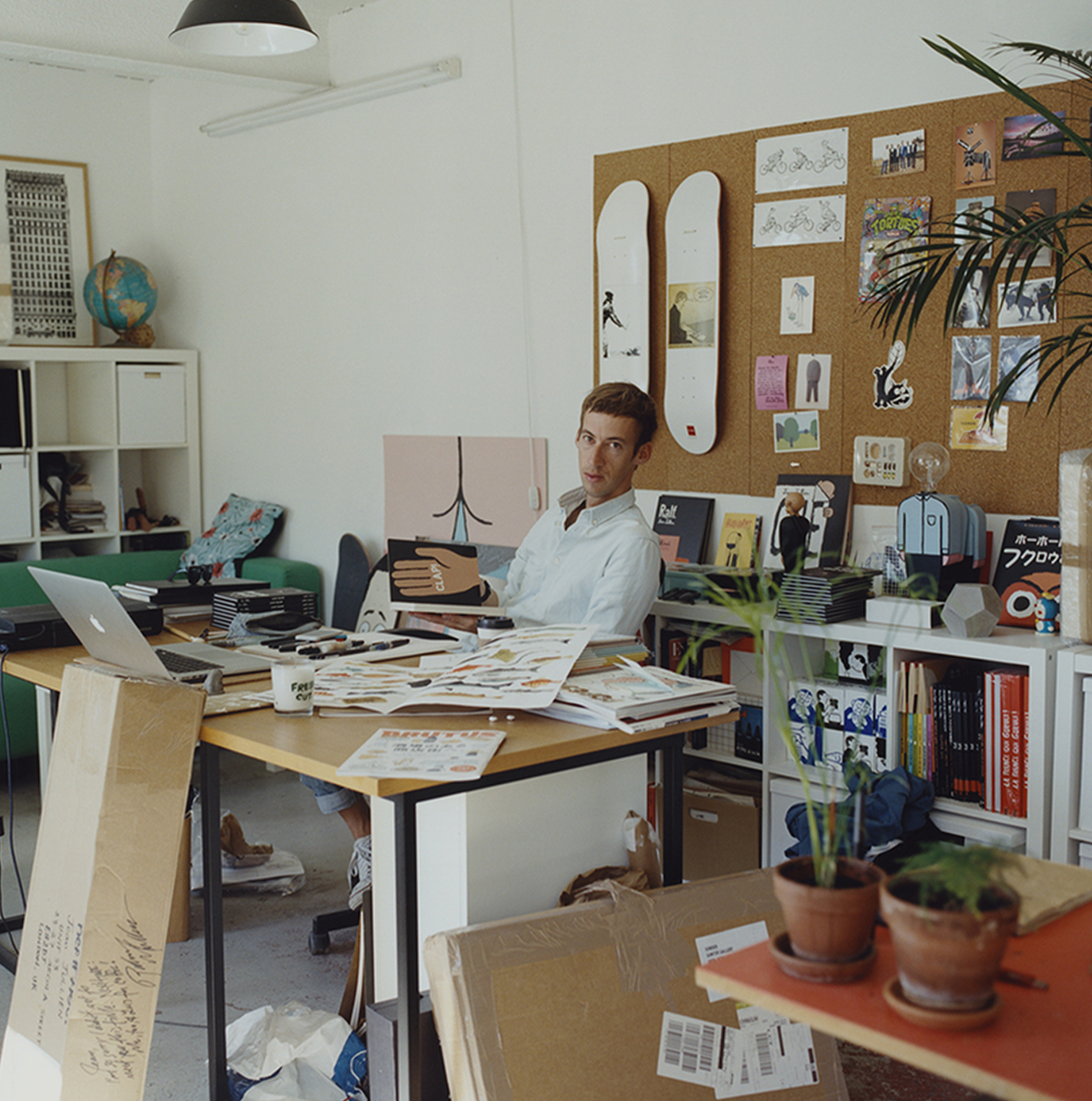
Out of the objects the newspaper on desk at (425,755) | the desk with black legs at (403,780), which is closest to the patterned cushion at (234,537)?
the desk with black legs at (403,780)

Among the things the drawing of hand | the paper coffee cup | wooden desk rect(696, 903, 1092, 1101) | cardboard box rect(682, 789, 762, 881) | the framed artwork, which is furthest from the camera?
the framed artwork

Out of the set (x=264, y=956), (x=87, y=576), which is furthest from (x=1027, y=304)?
(x=87, y=576)

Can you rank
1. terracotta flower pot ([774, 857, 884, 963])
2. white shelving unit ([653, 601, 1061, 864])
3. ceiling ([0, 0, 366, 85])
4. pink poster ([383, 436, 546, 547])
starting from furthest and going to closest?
pink poster ([383, 436, 546, 547])
ceiling ([0, 0, 366, 85])
white shelving unit ([653, 601, 1061, 864])
terracotta flower pot ([774, 857, 884, 963])

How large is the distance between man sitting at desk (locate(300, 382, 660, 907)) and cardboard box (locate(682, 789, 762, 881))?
2.08 ft

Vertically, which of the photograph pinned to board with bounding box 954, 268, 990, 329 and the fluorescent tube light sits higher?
the fluorescent tube light

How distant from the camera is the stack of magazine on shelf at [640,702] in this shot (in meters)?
2.11

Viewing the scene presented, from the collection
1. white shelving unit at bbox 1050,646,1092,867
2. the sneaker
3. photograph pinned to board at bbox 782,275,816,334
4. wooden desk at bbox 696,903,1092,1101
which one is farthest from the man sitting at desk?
wooden desk at bbox 696,903,1092,1101

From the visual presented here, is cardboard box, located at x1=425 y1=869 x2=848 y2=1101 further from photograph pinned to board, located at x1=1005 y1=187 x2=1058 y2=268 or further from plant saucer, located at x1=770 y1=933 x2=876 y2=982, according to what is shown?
photograph pinned to board, located at x1=1005 y1=187 x2=1058 y2=268

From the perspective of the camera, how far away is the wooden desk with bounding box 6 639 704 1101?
6.15 feet

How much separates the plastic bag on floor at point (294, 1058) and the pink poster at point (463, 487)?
2004 millimetres

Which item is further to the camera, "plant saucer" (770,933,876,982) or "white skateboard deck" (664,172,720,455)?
"white skateboard deck" (664,172,720,455)

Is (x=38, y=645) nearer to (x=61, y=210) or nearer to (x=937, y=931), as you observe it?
(x=937, y=931)

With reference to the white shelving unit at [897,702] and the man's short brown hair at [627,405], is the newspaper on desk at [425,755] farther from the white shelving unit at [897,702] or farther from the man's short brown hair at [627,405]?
the man's short brown hair at [627,405]

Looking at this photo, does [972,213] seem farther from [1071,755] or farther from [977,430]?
[1071,755]
